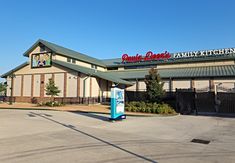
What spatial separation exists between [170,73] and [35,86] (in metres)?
22.2

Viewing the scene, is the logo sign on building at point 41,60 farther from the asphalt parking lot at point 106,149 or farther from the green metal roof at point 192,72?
the asphalt parking lot at point 106,149

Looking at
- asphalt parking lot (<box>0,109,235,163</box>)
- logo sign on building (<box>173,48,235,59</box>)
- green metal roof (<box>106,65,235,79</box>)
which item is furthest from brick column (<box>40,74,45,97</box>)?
asphalt parking lot (<box>0,109,235,163</box>)

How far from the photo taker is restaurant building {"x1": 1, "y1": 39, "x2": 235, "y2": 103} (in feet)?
102

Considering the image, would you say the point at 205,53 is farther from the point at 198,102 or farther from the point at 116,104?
the point at 116,104

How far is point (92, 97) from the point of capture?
32500mm

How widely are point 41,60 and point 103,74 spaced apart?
1052 centimetres

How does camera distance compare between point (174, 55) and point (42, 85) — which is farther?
point (174, 55)

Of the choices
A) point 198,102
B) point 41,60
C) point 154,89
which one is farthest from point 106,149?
point 41,60

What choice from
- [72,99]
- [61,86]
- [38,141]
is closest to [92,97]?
[72,99]

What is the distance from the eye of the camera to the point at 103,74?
36250 millimetres

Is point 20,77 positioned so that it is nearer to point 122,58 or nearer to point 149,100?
point 122,58

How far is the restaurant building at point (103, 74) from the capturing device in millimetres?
31000

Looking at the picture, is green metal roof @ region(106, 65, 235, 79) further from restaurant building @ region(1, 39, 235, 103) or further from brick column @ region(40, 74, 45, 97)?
brick column @ region(40, 74, 45, 97)

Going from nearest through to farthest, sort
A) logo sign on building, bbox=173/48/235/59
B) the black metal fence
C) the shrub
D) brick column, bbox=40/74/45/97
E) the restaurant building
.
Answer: the shrub < the black metal fence < the restaurant building < logo sign on building, bbox=173/48/235/59 < brick column, bbox=40/74/45/97
